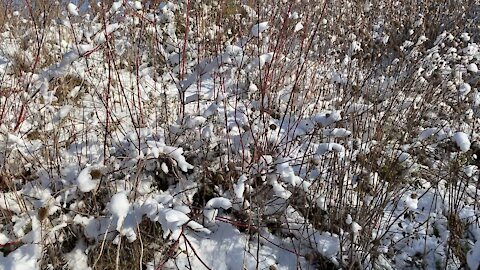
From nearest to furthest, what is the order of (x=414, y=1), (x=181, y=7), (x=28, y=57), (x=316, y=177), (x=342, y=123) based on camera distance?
(x=316, y=177)
(x=342, y=123)
(x=28, y=57)
(x=181, y=7)
(x=414, y=1)

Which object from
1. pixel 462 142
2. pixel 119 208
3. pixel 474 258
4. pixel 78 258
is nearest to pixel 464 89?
pixel 462 142

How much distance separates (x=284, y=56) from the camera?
294 cm

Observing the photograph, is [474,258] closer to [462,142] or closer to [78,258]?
[462,142]

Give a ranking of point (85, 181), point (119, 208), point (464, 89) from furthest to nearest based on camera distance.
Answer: point (464, 89) → point (85, 181) → point (119, 208)

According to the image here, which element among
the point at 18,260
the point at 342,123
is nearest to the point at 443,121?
the point at 342,123

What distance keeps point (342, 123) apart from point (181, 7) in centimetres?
257

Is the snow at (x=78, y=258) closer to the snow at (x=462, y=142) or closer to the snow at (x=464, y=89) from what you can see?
the snow at (x=462, y=142)

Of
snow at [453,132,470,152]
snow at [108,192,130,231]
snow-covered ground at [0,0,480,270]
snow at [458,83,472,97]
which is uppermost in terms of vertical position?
snow at [453,132,470,152]

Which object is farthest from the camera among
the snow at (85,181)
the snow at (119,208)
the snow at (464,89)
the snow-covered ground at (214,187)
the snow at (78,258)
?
the snow at (464,89)

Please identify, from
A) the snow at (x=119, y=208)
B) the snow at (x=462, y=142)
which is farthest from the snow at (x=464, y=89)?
the snow at (x=119, y=208)

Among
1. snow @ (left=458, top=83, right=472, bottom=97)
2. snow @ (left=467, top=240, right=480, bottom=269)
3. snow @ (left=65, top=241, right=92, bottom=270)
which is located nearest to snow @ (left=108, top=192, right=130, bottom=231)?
snow @ (left=65, top=241, right=92, bottom=270)

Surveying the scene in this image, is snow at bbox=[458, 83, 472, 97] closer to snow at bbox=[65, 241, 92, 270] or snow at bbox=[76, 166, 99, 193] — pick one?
snow at bbox=[76, 166, 99, 193]

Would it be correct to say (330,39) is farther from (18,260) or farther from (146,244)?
(18,260)

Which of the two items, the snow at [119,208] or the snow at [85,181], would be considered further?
the snow at [85,181]
